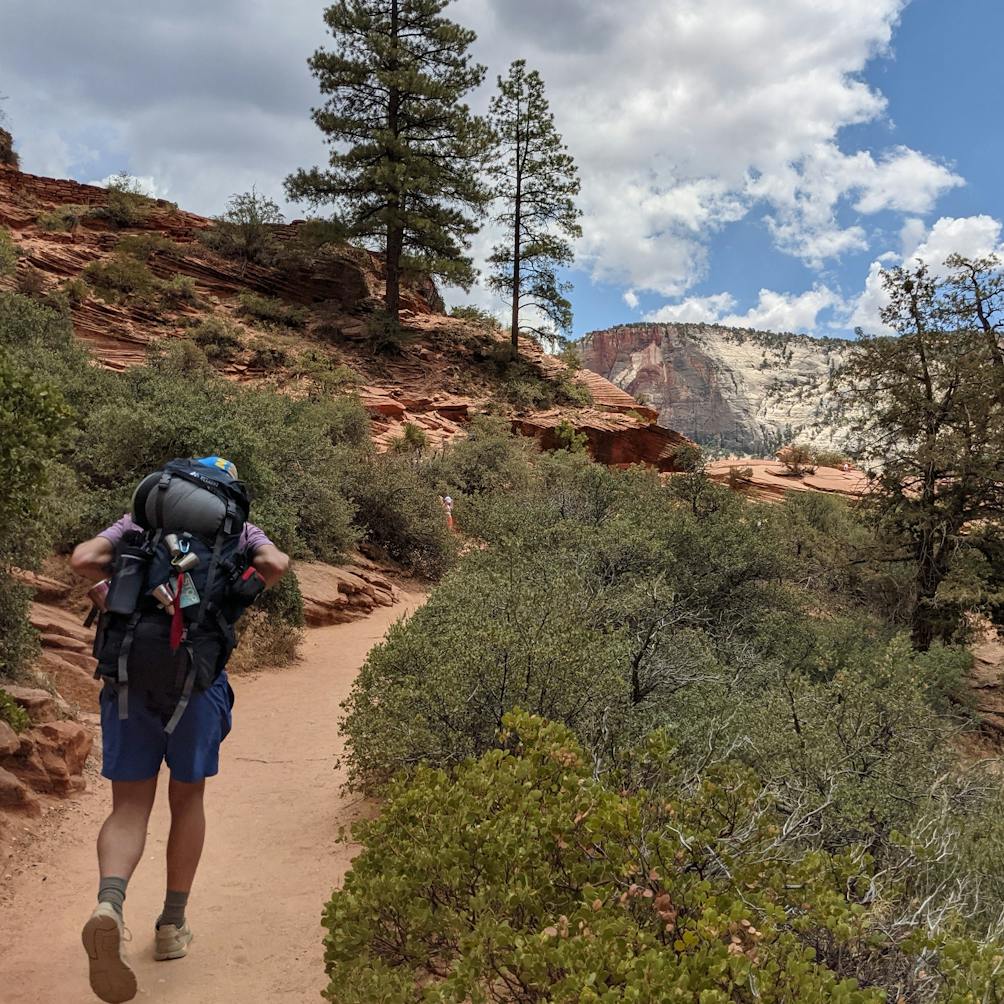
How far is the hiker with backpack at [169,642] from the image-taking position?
245 centimetres

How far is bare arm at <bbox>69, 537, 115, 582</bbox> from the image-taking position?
8.19 ft

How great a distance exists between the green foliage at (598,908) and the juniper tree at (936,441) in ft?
31.6

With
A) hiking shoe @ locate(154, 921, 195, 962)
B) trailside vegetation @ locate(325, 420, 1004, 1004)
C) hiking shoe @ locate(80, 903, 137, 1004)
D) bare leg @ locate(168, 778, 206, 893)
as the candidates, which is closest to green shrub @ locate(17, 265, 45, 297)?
trailside vegetation @ locate(325, 420, 1004, 1004)

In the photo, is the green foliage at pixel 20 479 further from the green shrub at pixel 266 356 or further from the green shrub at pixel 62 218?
the green shrub at pixel 62 218

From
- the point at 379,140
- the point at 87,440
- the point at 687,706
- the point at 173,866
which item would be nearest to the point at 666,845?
the point at 173,866

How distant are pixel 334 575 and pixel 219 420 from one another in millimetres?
2719

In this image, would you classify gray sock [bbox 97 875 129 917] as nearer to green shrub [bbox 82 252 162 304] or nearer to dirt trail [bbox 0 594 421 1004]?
dirt trail [bbox 0 594 421 1004]

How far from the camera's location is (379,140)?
928 inches

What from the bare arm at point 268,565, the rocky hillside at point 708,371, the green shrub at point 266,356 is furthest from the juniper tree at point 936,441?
the rocky hillside at point 708,371

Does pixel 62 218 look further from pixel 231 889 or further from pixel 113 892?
pixel 113 892

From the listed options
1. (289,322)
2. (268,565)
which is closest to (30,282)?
(289,322)

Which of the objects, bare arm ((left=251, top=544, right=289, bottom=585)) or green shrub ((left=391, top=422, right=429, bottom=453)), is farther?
green shrub ((left=391, top=422, right=429, bottom=453))

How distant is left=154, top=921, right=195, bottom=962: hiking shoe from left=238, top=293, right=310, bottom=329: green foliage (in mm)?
22674

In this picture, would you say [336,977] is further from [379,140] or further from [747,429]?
[747,429]
